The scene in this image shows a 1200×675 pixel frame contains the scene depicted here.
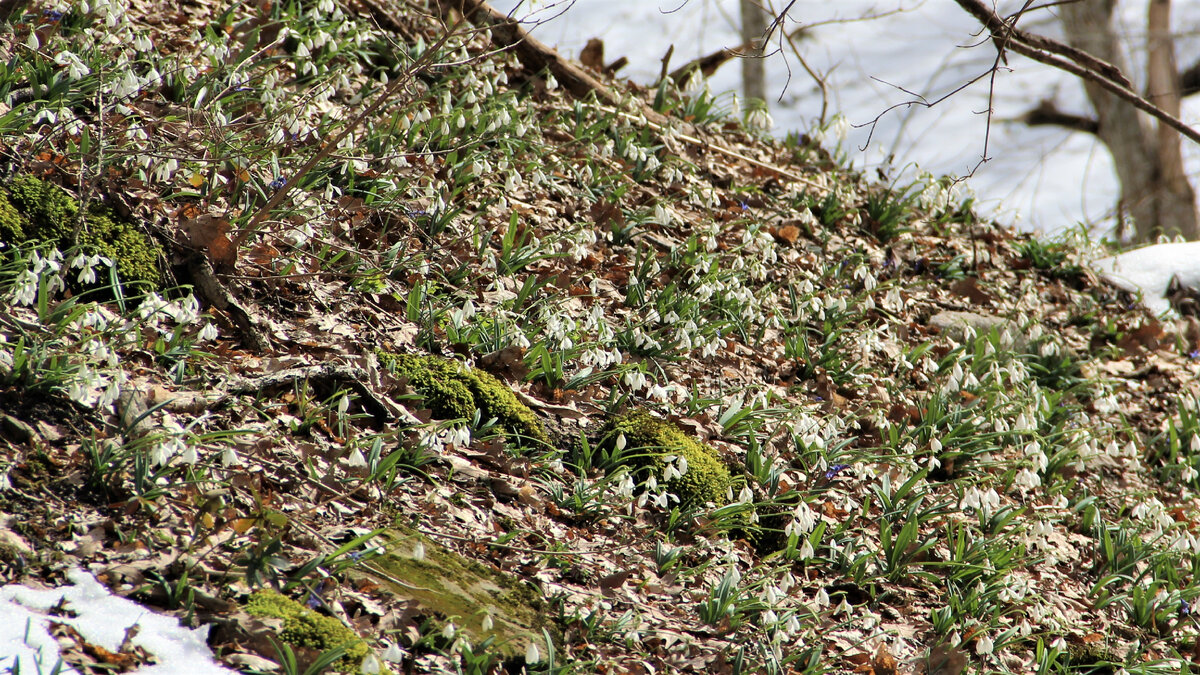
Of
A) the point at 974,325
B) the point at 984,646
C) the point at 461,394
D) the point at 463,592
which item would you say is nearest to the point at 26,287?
the point at 461,394

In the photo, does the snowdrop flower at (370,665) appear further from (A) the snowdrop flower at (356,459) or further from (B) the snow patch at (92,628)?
(A) the snowdrop flower at (356,459)

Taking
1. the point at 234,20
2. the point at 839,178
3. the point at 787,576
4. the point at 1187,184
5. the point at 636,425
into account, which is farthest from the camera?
the point at 1187,184

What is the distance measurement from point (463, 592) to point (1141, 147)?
12.0 meters

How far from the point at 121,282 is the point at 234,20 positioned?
8.96 ft

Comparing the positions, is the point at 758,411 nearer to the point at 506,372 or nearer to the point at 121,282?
the point at 506,372

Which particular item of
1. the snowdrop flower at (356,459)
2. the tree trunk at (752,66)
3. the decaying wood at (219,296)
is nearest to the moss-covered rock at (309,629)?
the snowdrop flower at (356,459)

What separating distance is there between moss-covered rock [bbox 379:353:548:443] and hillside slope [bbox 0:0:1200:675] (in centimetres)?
1

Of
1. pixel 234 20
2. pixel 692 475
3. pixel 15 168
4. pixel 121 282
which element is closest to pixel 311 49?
pixel 234 20

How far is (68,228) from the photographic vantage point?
3189mm

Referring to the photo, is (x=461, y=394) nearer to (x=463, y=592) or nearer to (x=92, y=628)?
(x=463, y=592)

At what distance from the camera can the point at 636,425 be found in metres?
3.60

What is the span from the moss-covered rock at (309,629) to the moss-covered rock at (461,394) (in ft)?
3.88

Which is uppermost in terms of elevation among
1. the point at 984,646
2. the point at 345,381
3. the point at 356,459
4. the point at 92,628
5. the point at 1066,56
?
the point at 1066,56

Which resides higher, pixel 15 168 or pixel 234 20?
pixel 234 20
